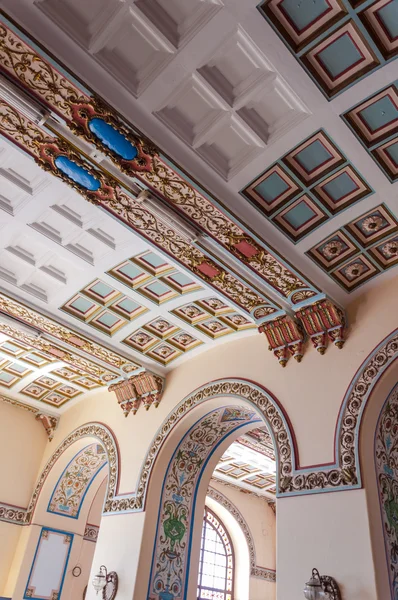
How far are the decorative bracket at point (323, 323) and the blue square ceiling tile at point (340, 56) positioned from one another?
3.41 m

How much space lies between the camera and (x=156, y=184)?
6145 millimetres

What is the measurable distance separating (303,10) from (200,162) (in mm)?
1876

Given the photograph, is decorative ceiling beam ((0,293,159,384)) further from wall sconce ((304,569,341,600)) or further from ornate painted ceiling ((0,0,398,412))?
wall sconce ((304,569,341,600))

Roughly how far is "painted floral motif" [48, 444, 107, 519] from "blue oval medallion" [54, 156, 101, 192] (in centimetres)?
720

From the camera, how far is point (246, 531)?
50.4 ft

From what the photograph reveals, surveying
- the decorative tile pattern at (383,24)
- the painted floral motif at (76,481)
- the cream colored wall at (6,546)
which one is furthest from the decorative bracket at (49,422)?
the decorative tile pattern at (383,24)

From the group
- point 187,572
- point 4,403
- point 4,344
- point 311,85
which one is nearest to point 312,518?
point 187,572

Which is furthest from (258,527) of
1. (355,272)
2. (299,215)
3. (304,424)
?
(299,215)

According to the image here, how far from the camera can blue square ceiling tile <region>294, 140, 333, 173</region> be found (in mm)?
5805

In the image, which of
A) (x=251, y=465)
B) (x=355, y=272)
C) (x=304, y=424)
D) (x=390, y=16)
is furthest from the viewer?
(x=251, y=465)

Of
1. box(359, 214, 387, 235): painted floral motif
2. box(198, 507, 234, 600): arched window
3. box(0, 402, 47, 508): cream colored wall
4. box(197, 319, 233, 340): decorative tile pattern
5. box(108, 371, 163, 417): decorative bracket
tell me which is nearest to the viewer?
box(359, 214, 387, 235): painted floral motif

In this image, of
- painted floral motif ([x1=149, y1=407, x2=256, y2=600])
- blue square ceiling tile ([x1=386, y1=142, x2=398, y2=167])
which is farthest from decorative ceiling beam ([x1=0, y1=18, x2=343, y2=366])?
painted floral motif ([x1=149, y1=407, x2=256, y2=600])

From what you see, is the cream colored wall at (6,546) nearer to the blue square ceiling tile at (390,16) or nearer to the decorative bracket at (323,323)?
the decorative bracket at (323,323)

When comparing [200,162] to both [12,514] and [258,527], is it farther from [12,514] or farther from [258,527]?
[258,527]
